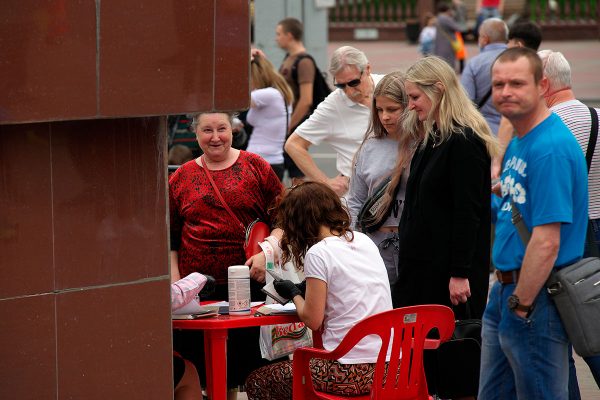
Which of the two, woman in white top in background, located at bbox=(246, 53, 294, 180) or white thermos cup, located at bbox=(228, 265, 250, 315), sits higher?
woman in white top in background, located at bbox=(246, 53, 294, 180)

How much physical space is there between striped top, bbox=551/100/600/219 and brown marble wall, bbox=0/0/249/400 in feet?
7.46

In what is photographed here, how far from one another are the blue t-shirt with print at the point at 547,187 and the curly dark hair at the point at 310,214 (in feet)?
2.81

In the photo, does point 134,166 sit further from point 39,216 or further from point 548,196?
point 548,196

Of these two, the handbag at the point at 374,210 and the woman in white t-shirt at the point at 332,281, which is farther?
the handbag at the point at 374,210

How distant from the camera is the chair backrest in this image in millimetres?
4535

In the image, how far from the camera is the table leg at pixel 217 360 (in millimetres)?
4836

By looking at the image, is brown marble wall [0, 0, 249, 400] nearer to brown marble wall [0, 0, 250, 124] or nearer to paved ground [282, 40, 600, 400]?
brown marble wall [0, 0, 250, 124]

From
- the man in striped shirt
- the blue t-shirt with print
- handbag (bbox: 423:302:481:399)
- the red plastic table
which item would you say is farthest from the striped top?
the red plastic table

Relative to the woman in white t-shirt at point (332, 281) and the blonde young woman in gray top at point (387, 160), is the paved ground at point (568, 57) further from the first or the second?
the woman in white t-shirt at point (332, 281)

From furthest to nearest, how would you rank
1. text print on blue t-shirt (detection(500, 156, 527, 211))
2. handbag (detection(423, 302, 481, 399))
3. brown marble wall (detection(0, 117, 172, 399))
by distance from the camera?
handbag (detection(423, 302, 481, 399)), text print on blue t-shirt (detection(500, 156, 527, 211)), brown marble wall (detection(0, 117, 172, 399))

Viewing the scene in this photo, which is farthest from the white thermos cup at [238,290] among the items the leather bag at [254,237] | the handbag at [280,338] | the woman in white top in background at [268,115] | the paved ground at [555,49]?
the paved ground at [555,49]

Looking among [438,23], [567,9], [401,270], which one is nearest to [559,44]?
[567,9]

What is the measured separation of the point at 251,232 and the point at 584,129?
5.75 feet

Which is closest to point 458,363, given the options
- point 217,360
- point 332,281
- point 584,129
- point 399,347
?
point 399,347
